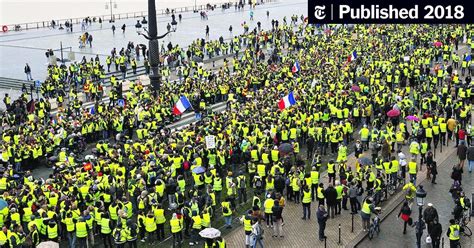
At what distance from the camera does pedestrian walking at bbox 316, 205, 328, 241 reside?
64.8 feet

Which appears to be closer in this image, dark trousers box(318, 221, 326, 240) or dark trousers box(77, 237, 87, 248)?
dark trousers box(77, 237, 87, 248)

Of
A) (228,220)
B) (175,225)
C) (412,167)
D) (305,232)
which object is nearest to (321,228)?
(305,232)

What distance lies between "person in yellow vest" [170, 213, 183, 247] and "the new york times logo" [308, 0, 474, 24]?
27.0 feet

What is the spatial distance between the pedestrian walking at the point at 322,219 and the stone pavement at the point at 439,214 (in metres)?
1.22

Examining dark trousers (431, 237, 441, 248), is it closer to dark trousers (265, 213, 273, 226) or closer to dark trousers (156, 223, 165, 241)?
dark trousers (265, 213, 273, 226)

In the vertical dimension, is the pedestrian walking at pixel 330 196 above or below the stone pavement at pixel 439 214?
above

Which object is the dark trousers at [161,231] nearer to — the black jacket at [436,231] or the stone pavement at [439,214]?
the stone pavement at [439,214]

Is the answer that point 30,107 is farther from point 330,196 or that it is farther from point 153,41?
point 330,196

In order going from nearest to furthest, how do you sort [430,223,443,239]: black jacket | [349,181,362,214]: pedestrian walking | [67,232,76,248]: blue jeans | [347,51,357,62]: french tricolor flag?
[430,223,443,239]: black jacket → [67,232,76,248]: blue jeans → [349,181,362,214]: pedestrian walking → [347,51,357,62]: french tricolor flag

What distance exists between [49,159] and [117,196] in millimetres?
7105

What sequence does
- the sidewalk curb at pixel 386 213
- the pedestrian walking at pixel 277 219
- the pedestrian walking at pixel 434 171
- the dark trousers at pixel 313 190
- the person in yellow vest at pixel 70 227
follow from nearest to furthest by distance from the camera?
the person in yellow vest at pixel 70 227, the sidewalk curb at pixel 386 213, the pedestrian walking at pixel 277 219, the dark trousers at pixel 313 190, the pedestrian walking at pixel 434 171

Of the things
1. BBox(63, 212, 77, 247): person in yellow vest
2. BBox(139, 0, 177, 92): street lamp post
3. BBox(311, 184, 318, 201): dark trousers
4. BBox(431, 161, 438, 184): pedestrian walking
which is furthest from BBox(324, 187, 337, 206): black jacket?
BBox(139, 0, 177, 92): street lamp post

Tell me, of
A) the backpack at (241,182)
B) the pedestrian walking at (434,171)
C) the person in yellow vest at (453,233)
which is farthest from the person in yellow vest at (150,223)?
the pedestrian walking at (434,171)

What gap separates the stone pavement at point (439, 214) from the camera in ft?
66.3
